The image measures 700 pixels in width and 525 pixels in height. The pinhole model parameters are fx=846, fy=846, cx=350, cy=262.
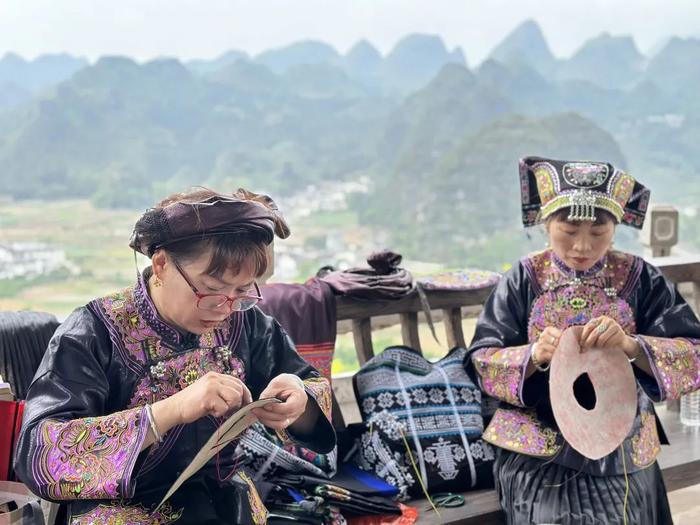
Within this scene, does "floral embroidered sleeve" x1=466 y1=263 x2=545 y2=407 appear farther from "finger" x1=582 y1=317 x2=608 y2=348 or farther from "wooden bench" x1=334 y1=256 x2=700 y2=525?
"wooden bench" x1=334 y1=256 x2=700 y2=525

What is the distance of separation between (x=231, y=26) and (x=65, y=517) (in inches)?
594

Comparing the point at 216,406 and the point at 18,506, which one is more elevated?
the point at 216,406

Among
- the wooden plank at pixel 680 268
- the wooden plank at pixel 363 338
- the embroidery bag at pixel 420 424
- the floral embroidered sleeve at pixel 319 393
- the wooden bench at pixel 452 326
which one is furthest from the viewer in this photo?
the wooden plank at pixel 680 268

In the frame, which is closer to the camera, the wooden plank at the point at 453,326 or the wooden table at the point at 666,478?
the wooden table at the point at 666,478

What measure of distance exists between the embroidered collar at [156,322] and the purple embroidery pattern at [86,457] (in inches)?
10.3

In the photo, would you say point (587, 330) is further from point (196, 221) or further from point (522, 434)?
Result: point (196, 221)

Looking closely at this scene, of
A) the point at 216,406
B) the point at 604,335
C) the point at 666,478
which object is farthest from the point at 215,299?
the point at 666,478

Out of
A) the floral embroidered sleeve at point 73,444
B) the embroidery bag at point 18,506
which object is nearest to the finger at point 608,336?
the floral embroidered sleeve at point 73,444

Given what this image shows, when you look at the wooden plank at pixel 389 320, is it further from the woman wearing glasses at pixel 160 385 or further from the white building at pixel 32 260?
the white building at pixel 32 260

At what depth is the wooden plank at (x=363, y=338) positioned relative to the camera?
3.31m

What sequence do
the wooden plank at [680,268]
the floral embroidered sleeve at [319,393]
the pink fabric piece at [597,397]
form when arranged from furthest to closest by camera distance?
the wooden plank at [680,268] < the pink fabric piece at [597,397] < the floral embroidered sleeve at [319,393]

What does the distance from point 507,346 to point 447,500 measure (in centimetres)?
56

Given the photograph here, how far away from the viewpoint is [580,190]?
2.64 meters

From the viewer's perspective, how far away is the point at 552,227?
2725 mm
